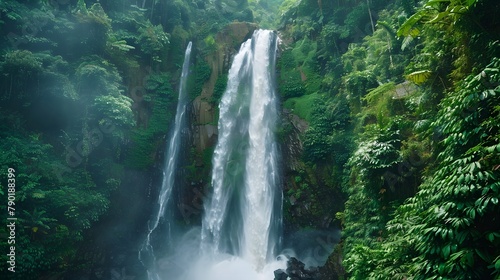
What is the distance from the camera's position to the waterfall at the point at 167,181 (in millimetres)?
14422

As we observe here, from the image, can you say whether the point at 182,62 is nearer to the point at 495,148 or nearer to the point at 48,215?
the point at 48,215

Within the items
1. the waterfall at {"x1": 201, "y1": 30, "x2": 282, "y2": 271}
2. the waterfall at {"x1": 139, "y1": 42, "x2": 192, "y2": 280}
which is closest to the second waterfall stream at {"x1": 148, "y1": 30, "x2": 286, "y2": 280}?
the waterfall at {"x1": 201, "y1": 30, "x2": 282, "y2": 271}

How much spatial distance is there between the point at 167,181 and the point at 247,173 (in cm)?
458

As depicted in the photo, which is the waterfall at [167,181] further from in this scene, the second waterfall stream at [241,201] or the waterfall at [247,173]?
the waterfall at [247,173]

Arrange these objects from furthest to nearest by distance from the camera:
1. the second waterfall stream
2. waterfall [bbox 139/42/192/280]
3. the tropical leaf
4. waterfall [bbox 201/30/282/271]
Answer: waterfall [bbox 139/42/192/280] → waterfall [bbox 201/30/282/271] → the second waterfall stream → the tropical leaf

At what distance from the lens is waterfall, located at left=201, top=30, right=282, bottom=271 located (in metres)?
13.4

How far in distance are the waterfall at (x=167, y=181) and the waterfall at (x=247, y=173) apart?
7.51 feet

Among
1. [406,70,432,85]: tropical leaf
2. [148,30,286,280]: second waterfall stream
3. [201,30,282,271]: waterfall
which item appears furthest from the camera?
[201,30,282,271]: waterfall

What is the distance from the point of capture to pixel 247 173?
14680 millimetres

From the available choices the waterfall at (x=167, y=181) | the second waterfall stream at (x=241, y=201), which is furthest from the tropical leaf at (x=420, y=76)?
the waterfall at (x=167, y=181)

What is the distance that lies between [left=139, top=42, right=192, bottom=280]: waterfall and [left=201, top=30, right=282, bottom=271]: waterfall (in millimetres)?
2290

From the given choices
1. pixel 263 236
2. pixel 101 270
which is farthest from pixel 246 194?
pixel 101 270

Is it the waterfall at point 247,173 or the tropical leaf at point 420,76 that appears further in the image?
the waterfall at point 247,173

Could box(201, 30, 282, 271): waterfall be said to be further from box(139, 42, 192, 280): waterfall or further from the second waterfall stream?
box(139, 42, 192, 280): waterfall
